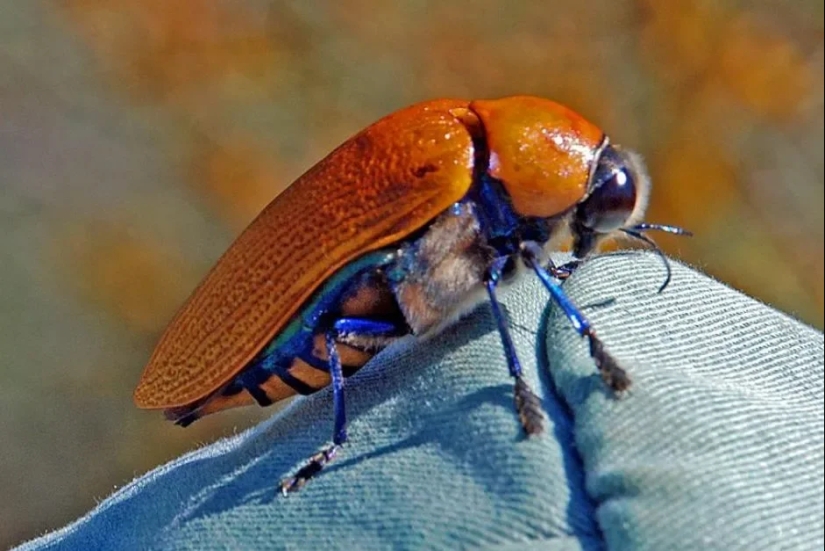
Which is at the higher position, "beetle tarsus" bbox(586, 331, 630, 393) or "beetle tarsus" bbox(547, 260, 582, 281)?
"beetle tarsus" bbox(586, 331, 630, 393)

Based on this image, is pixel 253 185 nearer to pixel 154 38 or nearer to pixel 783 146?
pixel 154 38

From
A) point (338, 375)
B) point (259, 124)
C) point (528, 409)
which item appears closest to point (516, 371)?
point (528, 409)

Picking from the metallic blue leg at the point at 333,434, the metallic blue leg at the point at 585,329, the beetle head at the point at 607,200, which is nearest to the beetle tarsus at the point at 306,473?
the metallic blue leg at the point at 333,434

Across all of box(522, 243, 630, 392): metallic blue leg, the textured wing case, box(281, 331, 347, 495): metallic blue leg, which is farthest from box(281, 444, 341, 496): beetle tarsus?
box(522, 243, 630, 392): metallic blue leg

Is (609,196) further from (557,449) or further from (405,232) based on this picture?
(557,449)

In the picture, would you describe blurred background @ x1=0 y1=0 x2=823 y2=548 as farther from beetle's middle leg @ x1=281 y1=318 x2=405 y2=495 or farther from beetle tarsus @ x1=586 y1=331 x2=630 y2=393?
beetle tarsus @ x1=586 y1=331 x2=630 y2=393

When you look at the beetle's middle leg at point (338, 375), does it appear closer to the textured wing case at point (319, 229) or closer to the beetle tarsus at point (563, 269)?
the textured wing case at point (319, 229)

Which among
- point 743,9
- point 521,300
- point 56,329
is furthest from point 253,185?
point 521,300
